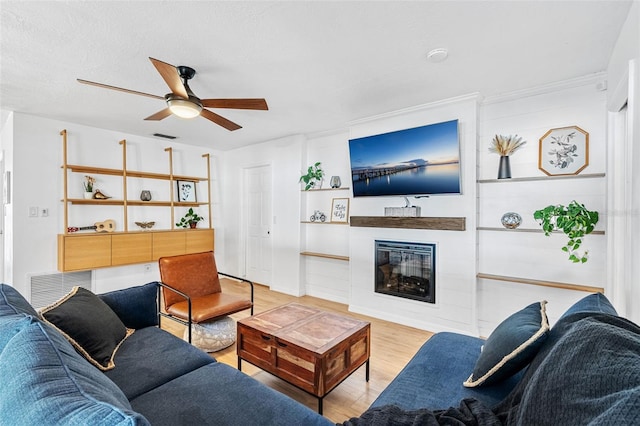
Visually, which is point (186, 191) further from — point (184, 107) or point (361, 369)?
point (361, 369)

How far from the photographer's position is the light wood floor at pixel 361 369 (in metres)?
2.03

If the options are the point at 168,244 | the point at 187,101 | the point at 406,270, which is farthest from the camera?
the point at 168,244

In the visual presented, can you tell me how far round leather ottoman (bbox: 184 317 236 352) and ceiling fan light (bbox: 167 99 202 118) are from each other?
1.85m

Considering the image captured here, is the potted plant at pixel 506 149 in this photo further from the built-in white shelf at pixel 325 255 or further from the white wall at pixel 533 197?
the built-in white shelf at pixel 325 255

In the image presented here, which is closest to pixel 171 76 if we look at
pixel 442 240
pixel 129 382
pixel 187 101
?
pixel 187 101

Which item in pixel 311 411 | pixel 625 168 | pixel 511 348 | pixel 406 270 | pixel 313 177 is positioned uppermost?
pixel 313 177

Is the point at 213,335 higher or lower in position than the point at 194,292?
lower

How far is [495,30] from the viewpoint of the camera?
6.45ft

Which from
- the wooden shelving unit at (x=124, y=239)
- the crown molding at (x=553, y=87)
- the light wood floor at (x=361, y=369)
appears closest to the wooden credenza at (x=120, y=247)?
the wooden shelving unit at (x=124, y=239)

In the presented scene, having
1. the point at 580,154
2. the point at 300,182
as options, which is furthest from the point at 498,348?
the point at 300,182

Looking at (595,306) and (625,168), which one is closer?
(595,306)

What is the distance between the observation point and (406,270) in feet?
11.6

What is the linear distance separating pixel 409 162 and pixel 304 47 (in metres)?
1.73

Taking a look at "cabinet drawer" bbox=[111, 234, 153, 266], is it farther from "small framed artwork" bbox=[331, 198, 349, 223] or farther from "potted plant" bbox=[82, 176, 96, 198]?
"small framed artwork" bbox=[331, 198, 349, 223]
